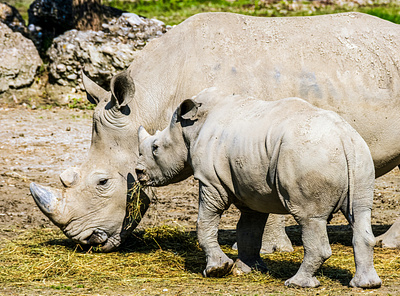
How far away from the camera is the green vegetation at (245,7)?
80.4 ft

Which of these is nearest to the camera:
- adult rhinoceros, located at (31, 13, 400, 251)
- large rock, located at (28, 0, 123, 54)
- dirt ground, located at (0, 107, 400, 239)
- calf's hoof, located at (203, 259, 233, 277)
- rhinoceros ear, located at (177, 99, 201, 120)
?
calf's hoof, located at (203, 259, 233, 277)

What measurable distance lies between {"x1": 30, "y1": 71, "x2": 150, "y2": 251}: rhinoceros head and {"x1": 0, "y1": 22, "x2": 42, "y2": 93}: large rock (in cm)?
803

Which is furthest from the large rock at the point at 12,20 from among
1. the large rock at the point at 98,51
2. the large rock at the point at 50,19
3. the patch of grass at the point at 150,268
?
the patch of grass at the point at 150,268

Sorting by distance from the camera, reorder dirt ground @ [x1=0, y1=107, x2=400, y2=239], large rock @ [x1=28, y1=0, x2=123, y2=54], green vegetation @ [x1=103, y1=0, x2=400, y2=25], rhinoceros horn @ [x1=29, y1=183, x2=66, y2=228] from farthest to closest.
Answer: green vegetation @ [x1=103, y1=0, x2=400, y2=25]
large rock @ [x1=28, y1=0, x2=123, y2=54]
dirt ground @ [x1=0, y1=107, x2=400, y2=239]
rhinoceros horn @ [x1=29, y1=183, x2=66, y2=228]

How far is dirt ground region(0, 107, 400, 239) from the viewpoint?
973 cm

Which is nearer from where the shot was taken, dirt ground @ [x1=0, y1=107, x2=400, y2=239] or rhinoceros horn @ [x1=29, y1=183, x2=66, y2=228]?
rhinoceros horn @ [x1=29, y1=183, x2=66, y2=228]

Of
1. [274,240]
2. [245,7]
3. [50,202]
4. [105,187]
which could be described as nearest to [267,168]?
[274,240]

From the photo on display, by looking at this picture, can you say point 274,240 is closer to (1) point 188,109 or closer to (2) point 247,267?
(2) point 247,267

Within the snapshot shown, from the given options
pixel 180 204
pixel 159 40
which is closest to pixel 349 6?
pixel 180 204

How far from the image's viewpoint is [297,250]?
8.05 m

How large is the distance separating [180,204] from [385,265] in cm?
415

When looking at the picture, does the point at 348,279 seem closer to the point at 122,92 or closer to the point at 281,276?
the point at 281,276

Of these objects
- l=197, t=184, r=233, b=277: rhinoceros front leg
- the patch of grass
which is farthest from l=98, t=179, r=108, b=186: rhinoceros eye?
l=197, t=184, r=233, b=277: rhinoceros front leg

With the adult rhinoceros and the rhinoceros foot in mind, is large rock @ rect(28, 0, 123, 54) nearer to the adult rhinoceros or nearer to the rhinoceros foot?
the adult rhinoceros
